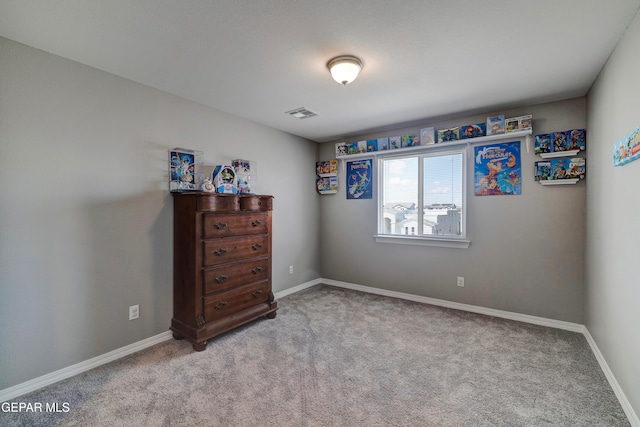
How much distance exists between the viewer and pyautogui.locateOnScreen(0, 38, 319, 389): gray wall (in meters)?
1.97

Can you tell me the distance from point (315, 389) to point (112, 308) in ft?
A: 6.03

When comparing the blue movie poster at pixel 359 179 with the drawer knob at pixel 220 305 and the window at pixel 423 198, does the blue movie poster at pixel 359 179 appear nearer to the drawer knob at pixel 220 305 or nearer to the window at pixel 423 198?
the window at pixel 423 198

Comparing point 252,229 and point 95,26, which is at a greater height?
A: point 95,26

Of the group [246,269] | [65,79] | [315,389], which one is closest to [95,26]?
[65,79]

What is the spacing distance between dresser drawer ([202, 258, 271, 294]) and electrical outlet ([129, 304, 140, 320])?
1.99ft

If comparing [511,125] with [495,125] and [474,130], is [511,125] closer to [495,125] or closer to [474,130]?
[495,125]

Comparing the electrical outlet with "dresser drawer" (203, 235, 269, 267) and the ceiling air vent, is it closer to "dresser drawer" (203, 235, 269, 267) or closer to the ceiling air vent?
"dresser drawer" (203, 235, 269, 267)

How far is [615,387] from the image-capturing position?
195 cm

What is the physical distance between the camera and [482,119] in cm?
341

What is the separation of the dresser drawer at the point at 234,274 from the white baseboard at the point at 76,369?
692mm

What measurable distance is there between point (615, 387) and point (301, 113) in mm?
3578

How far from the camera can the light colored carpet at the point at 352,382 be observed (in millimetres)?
1744

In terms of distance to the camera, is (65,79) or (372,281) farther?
(372,281)

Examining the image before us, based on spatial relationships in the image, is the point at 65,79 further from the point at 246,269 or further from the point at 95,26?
the point at 246,269
